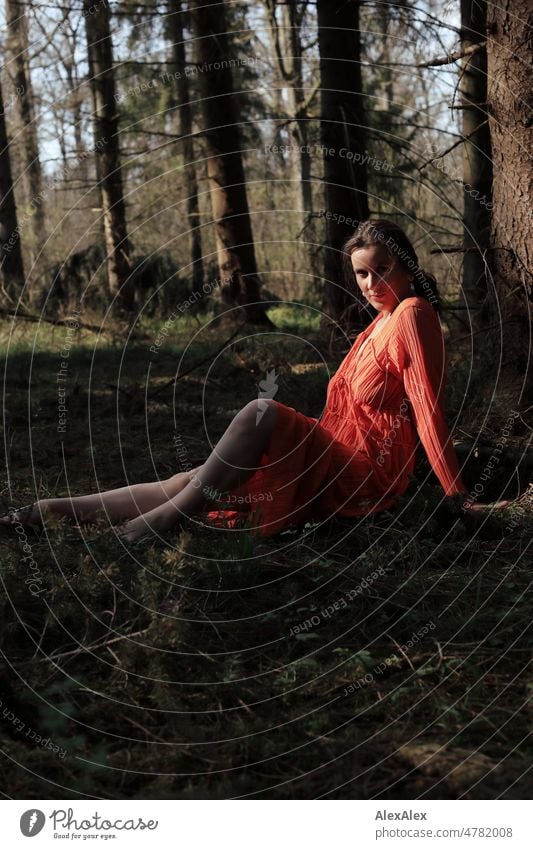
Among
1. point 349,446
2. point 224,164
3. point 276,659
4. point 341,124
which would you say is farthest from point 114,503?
point 224,164

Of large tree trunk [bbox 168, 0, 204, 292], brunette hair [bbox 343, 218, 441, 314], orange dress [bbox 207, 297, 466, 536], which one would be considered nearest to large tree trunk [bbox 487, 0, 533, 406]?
brunette hair [bbox 343, 218, 441, 314]

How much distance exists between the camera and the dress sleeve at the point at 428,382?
3385 mm

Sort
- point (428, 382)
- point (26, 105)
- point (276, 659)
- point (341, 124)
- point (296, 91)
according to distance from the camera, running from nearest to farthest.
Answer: point (276, 659)
point (428, 382)
point (341, 124)
point (296, 91)
point (26, 105)

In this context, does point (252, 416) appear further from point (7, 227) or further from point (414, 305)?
point (7, 227)

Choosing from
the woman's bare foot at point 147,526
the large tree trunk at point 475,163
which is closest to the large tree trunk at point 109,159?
the large tree trunk at point 475,163

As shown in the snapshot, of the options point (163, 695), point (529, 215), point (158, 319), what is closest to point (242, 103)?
point (158, 319)

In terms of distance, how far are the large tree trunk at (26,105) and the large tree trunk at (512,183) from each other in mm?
6034

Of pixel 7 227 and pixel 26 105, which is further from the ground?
pixel 26 105

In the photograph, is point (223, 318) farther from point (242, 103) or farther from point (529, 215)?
point (242, 103)

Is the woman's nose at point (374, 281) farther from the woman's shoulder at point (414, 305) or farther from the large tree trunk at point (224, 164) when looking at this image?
the large tree trunk at point (224, 164)

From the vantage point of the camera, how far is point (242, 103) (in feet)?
45.2

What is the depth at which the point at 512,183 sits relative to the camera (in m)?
4.05

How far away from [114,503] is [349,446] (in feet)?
3.25
